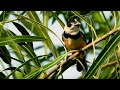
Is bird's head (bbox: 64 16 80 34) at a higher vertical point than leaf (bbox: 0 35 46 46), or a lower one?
lower

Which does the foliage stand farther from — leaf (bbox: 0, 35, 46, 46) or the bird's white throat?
the bird's white throat

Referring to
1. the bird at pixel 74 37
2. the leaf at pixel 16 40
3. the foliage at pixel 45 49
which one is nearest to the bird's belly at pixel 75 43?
the bird at pixel 74 37

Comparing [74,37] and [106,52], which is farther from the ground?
[106,52]

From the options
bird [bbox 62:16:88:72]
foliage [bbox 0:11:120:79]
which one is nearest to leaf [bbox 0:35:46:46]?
foliage [bbox 0:11:120:79]

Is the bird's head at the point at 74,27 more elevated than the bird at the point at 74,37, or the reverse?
the bird's head at the point at 74,27

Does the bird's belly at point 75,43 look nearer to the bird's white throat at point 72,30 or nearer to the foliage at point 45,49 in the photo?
the bird's white throat at point 72,30

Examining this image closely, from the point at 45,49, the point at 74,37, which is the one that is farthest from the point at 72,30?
the point at 45,49

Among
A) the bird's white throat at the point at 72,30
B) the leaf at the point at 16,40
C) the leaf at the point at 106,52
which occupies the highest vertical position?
the leaf at the point at 16,40

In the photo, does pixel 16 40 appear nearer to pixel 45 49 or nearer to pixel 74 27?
pixel 45 49
